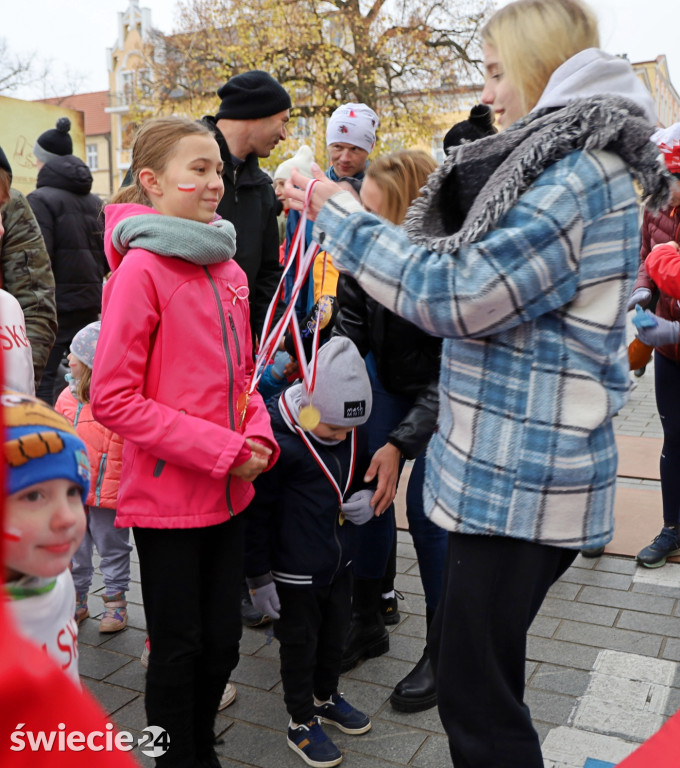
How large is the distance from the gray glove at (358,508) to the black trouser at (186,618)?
47cm

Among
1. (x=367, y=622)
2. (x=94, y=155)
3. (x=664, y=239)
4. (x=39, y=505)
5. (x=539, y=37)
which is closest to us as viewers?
(x=39, y=505)

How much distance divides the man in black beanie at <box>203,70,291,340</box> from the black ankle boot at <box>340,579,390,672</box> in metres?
1.17

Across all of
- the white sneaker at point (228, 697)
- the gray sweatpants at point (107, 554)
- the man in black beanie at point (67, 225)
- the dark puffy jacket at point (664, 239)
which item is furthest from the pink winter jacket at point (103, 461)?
the man in black beanie at point (67, 225)

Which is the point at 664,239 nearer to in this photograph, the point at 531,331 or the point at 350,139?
the point at 350,139

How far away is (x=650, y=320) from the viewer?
3.89 m

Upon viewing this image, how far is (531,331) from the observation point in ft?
5.37

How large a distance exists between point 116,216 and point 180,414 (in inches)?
23.9

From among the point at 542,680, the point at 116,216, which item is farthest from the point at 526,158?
the point at 542,680

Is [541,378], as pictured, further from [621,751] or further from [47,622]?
[621,751]

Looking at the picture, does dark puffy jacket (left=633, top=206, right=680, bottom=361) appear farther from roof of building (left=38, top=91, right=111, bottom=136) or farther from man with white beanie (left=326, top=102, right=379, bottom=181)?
roof of building (left=38, top=91, right=111, bottom=136)

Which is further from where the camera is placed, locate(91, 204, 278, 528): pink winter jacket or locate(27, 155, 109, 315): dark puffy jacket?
locate(27, 155, 109, 315): dark puffy jacket

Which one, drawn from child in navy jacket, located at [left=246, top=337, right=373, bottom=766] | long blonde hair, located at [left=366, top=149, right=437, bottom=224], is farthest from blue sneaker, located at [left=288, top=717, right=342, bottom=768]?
long blonde hair, located at [left=366, top=149, right=437, bottom=224]

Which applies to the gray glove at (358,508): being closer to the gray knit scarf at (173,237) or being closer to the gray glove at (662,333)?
the gray knit scarf at (173,237)

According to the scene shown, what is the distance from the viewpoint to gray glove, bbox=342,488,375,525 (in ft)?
8.86
